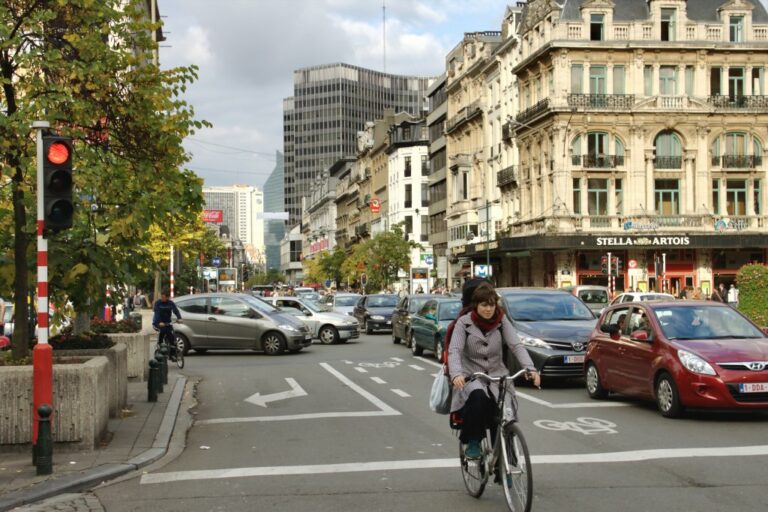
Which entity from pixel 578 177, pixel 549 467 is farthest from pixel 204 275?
pixel 549 467

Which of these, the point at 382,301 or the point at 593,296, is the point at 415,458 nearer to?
the point at 593,296

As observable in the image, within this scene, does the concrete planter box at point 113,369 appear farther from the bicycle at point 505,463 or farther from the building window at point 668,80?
the building window at point 668,80

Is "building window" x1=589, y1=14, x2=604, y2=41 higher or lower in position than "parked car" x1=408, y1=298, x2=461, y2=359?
higher

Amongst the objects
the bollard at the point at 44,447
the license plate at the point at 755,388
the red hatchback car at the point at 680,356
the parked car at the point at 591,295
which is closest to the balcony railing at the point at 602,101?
the parked car at the point at 591,295

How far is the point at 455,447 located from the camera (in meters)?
10.5

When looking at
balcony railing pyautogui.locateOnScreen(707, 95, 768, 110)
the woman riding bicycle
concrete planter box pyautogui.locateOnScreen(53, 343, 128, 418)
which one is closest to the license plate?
the woman riding bicycle

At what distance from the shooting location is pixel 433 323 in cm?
2333

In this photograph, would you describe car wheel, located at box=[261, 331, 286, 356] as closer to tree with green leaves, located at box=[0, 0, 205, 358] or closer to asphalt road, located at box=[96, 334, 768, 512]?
asphalt road, located at box=[96, 334, 768, 512]

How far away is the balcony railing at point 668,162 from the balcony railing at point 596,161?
264 centimetres

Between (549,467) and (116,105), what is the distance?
22.2 feet

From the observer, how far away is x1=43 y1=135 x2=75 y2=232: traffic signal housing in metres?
9.24

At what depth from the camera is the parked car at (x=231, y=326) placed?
27.0 metres

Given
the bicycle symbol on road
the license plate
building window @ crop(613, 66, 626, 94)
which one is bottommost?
the bicycle symbol on road

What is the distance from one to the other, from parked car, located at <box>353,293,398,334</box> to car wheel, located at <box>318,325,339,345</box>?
6663mm
